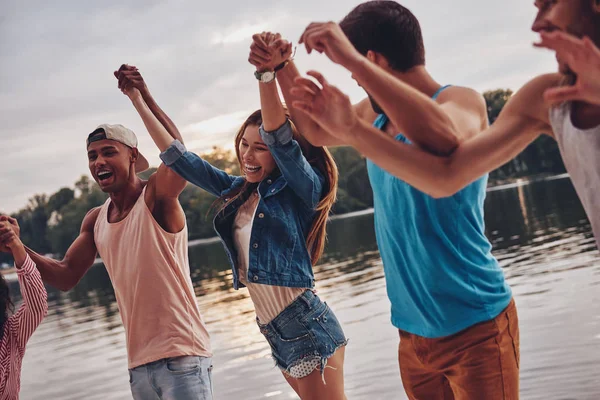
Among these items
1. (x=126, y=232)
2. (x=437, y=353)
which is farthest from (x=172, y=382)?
(x=437, y=353)

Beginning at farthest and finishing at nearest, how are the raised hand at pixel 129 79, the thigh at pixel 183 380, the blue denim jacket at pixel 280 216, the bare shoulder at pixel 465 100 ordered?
the raised hand at pixel 129 79 → the thigh at pixel 183 380 → the blue denim jacket at pixel 280 216 → the bare shoulder at pixel 465 100

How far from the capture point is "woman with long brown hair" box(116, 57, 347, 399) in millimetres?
3420

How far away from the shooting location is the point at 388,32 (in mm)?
2285

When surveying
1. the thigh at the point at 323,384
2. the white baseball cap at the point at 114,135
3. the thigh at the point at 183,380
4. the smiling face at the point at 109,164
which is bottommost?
the thigh at the point at 323,384

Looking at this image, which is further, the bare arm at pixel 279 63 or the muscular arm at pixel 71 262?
the muscular arm at pixel 71 262

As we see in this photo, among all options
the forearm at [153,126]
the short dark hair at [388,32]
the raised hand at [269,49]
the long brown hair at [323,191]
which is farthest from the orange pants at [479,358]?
the forearm at [153,126]

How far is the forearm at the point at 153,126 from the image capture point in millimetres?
3770

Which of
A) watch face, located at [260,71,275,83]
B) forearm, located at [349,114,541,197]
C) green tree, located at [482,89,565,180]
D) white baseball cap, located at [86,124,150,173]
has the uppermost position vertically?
white baseball cap, located at [86,124,150,173]

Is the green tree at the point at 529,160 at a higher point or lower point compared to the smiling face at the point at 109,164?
lower

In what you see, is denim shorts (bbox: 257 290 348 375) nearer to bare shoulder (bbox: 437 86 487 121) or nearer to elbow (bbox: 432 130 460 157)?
bare shoulder (bbox: 437 86 487 121)

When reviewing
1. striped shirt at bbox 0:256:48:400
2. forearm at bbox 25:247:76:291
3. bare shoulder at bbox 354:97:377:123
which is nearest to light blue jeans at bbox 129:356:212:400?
striped shirt at bbox 0:256:48:400

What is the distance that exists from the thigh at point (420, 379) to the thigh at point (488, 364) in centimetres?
14

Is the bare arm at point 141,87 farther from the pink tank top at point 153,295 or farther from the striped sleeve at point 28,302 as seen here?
the striped sleeve at point 28,302

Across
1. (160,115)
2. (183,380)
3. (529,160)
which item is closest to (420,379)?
(183,380)
